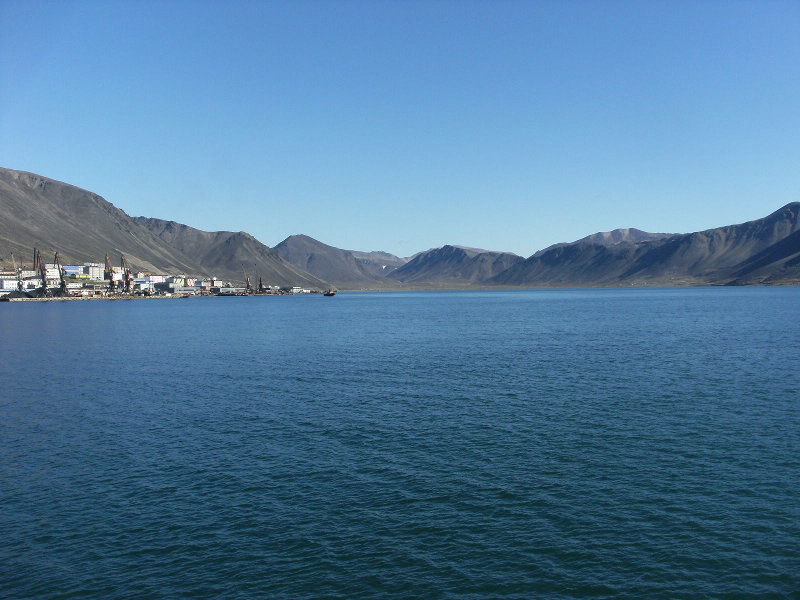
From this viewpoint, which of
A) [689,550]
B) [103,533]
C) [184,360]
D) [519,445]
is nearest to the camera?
[689,550]

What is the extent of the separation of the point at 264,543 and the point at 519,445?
755 inches

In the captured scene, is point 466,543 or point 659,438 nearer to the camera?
point 466,543

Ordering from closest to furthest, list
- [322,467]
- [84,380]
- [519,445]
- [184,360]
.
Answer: [322,467], [519,445], [84,380], [184,360]

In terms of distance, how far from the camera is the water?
2266 cm

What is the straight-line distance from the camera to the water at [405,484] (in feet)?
74.3

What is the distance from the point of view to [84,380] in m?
65.8

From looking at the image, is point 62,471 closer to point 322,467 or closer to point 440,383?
point 322,467

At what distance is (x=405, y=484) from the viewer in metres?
31.5

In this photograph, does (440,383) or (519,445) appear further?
(440,383)

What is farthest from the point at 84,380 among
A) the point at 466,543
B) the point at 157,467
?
the point at 466,543

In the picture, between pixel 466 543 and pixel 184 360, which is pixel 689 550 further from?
pixel 184 360

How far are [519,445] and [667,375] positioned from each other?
3394cm

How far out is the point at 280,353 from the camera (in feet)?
299

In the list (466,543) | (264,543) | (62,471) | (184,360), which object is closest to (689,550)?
(466,543)
